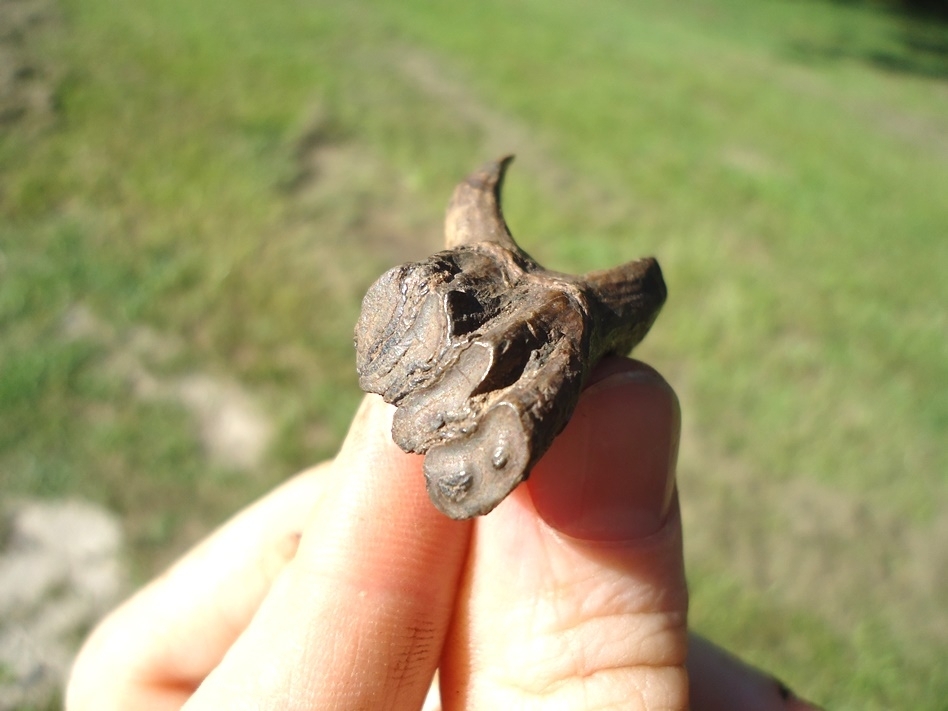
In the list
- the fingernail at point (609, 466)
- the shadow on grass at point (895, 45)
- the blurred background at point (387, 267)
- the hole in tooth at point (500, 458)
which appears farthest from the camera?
the shadow on grass at point (895, 45)

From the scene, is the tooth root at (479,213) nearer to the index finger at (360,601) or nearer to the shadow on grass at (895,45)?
the index finger at (360,601)

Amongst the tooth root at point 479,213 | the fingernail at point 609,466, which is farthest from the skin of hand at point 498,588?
the tooth root at point 479,213

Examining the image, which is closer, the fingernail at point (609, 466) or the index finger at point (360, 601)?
the index finger at point (360, 601)

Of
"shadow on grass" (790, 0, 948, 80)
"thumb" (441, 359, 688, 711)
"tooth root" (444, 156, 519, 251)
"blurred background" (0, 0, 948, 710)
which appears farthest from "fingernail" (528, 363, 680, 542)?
"shadow on grass" (790, 0, 948, 80)

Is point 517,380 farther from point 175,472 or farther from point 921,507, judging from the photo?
point 921,507

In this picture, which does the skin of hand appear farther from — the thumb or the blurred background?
the blurred background

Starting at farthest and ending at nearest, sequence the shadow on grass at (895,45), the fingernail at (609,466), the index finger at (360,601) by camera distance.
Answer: the shadow on grass at (895,45), the fingernail at (609,466), the index finger at (360,601)
